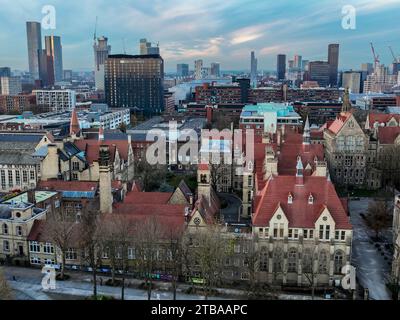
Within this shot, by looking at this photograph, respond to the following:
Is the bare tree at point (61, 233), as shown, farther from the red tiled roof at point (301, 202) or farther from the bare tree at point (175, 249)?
the red tiled roof at point (301, 202)

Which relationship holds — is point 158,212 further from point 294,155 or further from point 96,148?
point 96,148

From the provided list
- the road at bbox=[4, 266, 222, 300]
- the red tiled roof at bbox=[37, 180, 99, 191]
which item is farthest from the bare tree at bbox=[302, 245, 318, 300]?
the red tiled roof at bbox=[37, 180, 99, 191]

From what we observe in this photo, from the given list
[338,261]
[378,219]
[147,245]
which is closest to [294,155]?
[378,219]

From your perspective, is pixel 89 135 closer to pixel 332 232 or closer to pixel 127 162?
pixel 127 162

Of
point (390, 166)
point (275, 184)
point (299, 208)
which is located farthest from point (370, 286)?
point (390, 166)

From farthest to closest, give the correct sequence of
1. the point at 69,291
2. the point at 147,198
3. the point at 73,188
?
the point at 73,188
the point at 147,198
the point at 69,291

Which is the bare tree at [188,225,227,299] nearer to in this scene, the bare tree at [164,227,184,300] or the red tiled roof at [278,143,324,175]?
the bare tree at [164,227,184,300]

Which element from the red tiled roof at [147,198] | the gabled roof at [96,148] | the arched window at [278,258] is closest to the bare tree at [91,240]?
the red tiled roof at [147,198]
